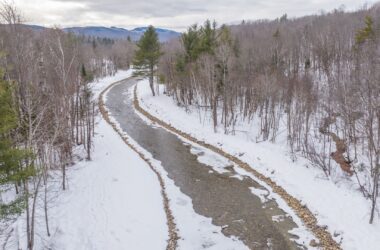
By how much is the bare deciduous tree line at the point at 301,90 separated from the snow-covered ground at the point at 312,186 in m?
0.68

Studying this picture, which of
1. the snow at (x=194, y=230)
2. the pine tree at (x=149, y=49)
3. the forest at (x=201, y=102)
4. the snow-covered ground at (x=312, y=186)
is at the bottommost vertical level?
the snow at (x=194, y=230)

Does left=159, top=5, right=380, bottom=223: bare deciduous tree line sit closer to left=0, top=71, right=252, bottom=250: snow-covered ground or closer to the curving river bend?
the curving river bend

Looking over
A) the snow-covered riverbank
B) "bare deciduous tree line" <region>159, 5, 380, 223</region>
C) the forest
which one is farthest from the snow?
"bare deciduous tree line" <region>159, 5, 380, 223</region>

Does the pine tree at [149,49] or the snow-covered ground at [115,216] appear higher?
the pine tree at [149,49]

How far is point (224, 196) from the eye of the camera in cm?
1753

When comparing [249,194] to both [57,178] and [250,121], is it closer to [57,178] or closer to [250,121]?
[57,178]

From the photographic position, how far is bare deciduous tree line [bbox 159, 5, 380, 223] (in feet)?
61.7

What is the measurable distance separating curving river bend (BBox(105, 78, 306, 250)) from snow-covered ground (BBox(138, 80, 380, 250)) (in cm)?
159

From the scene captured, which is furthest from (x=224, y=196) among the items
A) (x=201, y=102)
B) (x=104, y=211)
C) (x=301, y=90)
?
(x=201, y=102)

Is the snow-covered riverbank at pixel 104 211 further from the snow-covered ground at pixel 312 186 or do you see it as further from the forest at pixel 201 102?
the snow-covered ground at pixel 312 186

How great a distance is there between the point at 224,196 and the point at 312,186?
4.82 metres

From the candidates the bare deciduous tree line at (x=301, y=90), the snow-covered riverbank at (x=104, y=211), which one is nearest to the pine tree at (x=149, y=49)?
the bare deciduous tree line at (x=301, y=90)

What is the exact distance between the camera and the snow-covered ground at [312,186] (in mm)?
13277

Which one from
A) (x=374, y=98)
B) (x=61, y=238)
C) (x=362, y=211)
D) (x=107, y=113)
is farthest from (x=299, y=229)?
(x=107, y=113)
